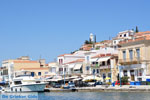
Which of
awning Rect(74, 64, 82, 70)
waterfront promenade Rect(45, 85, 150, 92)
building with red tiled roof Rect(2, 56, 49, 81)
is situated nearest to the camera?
waterfront promenade Rect(45, 85, 150, 92)

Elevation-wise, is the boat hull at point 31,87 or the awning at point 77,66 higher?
the awning at point 77,66

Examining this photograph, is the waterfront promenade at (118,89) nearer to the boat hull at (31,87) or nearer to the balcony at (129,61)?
the boat hull at (31,87)

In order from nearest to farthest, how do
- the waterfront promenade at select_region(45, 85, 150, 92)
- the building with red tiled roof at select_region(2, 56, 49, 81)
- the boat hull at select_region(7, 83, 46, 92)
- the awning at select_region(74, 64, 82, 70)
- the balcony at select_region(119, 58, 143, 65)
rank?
the waterfront promenade at select_region(45, 85, 150, 92) < the balcony at select_region(119, 58, 143, 65) < the boat hull at select_region(7, 83, 46, 92) < the awning at select_region(74, 64, 82, 70) < the building with red tiled roof at select_region(2, 56, 49, 81)

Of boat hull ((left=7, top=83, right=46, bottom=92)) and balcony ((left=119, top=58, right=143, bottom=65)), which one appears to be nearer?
balcony ((left=119, top=58, right=143, bottom=65))

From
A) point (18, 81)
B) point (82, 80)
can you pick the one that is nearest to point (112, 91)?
point (82, 80)

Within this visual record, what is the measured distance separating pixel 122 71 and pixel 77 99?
20497mm

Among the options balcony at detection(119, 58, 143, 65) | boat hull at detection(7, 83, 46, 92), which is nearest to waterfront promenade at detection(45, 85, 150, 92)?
boat hull at detection(7, 83, 46, 92)

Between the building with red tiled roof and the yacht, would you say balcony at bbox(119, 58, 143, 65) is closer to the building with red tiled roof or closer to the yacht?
the yacht

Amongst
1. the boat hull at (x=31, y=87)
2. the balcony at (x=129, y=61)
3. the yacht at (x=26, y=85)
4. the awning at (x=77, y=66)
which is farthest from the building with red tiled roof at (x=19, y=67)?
the balcony at (x=129, y=61)

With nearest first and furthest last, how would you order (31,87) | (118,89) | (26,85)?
1. (118,89)
2. (31,87)
3. (26,85)

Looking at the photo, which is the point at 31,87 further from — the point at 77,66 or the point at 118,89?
the point at 118,89

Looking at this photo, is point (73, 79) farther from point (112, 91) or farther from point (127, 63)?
point (112, 91)

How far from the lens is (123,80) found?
56.0m

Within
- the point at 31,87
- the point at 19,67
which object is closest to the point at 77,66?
the point at 31,87
